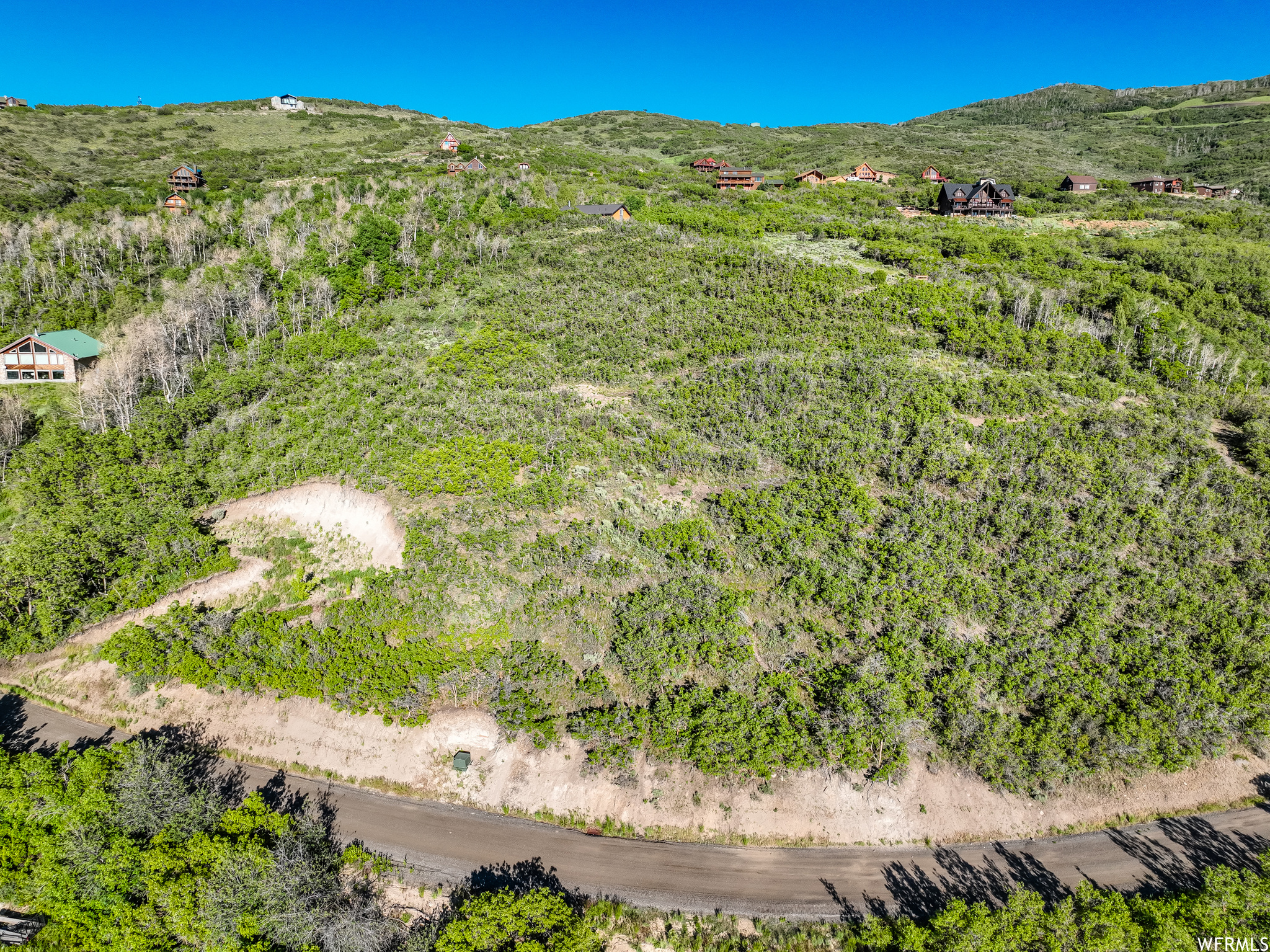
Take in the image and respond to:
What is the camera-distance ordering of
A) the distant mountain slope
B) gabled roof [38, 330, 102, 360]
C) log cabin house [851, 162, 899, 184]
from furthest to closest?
1. log cabin house [851, 162, 899, 184]
2. the distant mountain slope
3. gabled roof [38, 330, 102, 360]

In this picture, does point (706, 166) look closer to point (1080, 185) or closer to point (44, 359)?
point (1080, 185)

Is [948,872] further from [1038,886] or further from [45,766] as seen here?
[45,766]

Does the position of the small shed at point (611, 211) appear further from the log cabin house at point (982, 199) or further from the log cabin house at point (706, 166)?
the log cabin house at point (982, 199)

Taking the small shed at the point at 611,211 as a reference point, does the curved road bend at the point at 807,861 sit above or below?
below

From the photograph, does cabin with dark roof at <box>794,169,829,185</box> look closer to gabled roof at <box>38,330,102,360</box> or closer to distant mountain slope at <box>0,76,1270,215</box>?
distant mountain slope at <box>0,76,1270,215</box>

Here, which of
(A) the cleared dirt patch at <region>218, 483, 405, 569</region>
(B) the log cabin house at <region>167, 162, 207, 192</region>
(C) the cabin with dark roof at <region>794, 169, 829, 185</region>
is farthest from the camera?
(C) the cabin with dark roof at <region>794, 169, 829, 185</region>

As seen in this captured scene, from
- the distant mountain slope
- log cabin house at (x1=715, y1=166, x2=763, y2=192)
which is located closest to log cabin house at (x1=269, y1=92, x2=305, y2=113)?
the distant mountain slope

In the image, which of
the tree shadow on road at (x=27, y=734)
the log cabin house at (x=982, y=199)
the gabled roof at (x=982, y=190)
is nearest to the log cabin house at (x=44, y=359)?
the tree shadow on road at (x=27, y=734)
